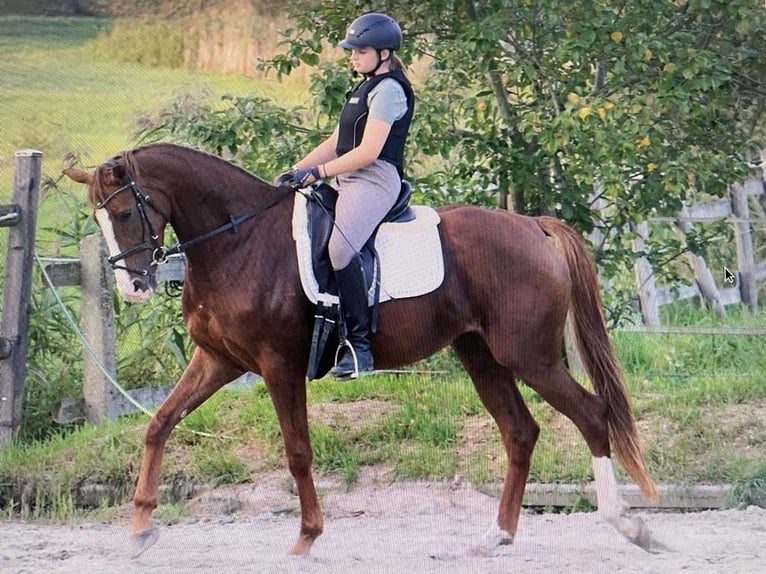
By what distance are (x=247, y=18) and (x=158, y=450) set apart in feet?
10.4

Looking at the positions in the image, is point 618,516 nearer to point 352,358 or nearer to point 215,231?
point 352,358

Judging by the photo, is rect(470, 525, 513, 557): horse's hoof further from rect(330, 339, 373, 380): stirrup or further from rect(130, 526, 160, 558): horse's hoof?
rect(130, 526, 160, 558): horse's hoof

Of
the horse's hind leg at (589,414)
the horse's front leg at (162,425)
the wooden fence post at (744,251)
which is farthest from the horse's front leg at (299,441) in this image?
the wooden fence post at (744,251)

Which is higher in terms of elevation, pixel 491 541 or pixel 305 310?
pixel 305 310

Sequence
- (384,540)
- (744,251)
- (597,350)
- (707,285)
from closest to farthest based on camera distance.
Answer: (597,350) < (384,540) < (707,285) < (744,251)

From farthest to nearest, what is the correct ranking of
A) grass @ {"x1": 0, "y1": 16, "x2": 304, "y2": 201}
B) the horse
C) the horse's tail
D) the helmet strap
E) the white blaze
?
grass @ {"x1": 0, "y1": 16, "x2": 304, "y2": 201} → the horse's tail → the helmet strap → the horse → the white blaze

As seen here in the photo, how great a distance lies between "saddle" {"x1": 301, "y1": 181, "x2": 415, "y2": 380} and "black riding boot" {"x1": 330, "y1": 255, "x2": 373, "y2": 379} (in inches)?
1.6

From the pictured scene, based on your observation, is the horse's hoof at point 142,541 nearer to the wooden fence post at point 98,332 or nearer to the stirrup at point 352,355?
the stirrup at point 352,355

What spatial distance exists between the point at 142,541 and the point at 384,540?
1.16 metres

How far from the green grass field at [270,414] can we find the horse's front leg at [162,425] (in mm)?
1225

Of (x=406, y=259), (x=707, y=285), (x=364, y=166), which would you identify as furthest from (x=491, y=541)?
(x=707, y=285)

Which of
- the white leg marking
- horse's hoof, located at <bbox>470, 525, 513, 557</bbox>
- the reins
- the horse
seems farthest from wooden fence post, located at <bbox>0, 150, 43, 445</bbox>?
the white leg marking

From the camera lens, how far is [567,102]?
6543 mm

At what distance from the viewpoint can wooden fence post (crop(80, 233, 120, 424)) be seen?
7309 mm
